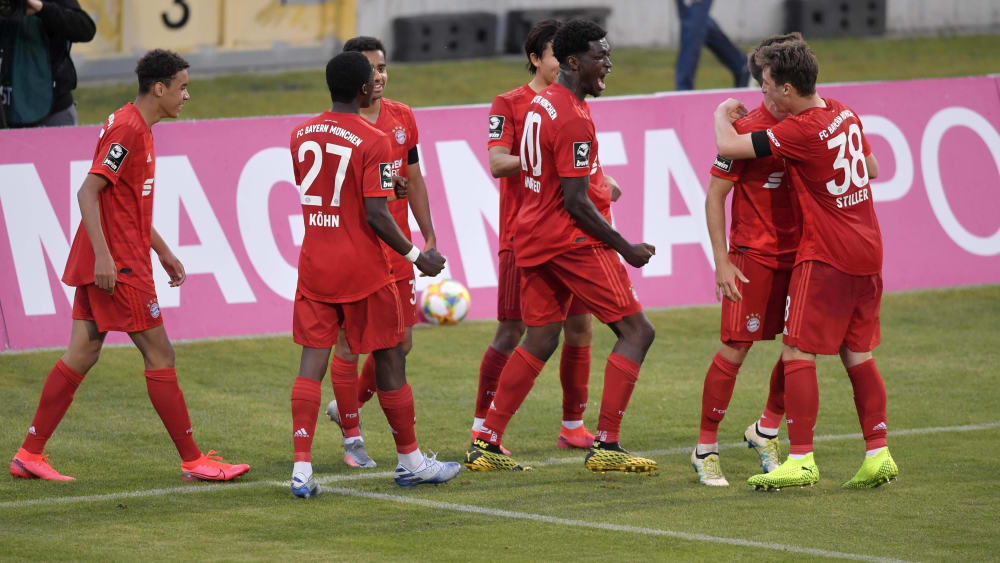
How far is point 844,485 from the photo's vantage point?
25.6 feet

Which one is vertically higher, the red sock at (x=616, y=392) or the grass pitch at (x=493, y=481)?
the red sock at (x=616, y=392)

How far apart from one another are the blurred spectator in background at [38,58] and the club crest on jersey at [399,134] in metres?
A: 4.29

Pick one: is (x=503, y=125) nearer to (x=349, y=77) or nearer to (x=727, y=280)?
(x=349, y=77)

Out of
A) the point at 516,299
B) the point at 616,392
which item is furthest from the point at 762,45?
the point at 516,299

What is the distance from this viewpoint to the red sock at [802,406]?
25.2 ft

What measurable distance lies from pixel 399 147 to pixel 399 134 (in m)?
0.07

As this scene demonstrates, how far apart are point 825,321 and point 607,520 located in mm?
1508

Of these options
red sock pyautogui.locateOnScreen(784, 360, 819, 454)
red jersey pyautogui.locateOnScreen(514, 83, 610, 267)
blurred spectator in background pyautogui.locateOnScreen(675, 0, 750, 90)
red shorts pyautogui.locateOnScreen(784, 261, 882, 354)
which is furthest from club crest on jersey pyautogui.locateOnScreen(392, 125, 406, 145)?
blurred spectator in background pyautogui.locateOnScreen(675, 0, 750, 90)

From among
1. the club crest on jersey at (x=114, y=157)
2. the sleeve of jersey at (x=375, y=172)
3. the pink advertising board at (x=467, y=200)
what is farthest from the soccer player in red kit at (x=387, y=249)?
the pink advertising board at (x=467, y=200)

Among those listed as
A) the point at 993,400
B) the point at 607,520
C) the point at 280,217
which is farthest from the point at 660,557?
the point at 280,217

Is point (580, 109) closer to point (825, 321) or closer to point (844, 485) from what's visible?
point (825, 321)

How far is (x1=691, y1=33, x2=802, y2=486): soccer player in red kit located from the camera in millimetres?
7867

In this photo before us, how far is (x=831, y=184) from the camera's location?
297 inches

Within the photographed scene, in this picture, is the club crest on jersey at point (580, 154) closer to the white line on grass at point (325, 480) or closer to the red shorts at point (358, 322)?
the red shorts at point (358, 322)
